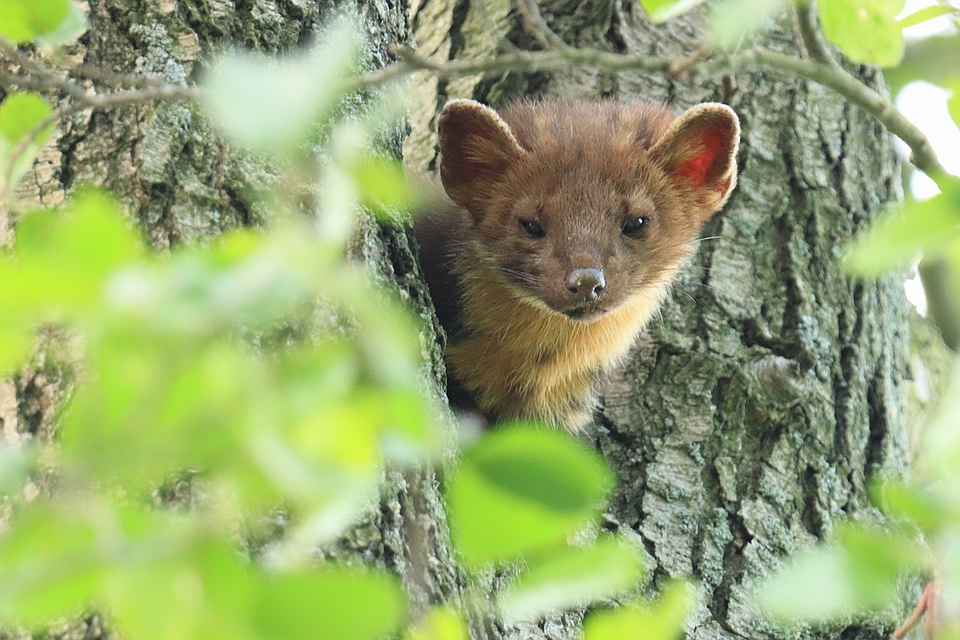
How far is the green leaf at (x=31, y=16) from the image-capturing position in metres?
1.41

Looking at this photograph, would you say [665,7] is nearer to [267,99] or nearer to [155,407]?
[267,99]

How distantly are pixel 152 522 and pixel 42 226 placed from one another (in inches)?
16.3

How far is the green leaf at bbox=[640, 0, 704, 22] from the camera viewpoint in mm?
1259

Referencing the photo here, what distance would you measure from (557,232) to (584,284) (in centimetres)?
36

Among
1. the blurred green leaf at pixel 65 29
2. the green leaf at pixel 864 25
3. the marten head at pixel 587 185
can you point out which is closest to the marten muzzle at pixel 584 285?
the marten head at pixel 587 185

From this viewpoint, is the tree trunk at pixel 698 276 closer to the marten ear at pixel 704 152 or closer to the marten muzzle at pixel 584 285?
the marten ear at pixel 704 152

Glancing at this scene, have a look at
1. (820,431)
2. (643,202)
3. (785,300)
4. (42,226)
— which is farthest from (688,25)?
(42,226)

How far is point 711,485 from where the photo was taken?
3836mm

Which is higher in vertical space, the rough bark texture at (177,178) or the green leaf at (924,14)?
the green leaf at (924,14)

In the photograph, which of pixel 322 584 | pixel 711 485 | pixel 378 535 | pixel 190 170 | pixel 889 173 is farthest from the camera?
pixel 889 173

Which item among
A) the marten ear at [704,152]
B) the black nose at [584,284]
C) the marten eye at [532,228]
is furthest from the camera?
the marten eye at [532,228]

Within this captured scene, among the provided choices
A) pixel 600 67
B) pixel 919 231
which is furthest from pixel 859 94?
pixel 919 231

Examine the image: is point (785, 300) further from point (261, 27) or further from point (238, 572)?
point (238, 572)

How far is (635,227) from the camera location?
441 centimetres
